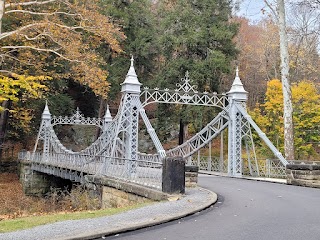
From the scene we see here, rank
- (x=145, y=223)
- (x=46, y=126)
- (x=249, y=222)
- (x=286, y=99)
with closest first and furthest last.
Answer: (x=145, y=223), (x=249, y=222), (x=286, y=99), (x=46, y=126)

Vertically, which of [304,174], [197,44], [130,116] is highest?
[197,44]

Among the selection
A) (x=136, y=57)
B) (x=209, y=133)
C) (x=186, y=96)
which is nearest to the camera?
(x=186, y=96)

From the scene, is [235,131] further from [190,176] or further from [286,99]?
[190,176]

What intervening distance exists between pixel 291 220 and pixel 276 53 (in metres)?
32.9

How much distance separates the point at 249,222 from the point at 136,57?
30337mm

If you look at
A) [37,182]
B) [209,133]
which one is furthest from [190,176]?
[37,182]

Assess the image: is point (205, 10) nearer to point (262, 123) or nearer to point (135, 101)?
point (262, 123)

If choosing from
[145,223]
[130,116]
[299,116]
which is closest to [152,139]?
[130,116]

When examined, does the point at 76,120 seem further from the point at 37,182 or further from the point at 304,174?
the point at 304,174

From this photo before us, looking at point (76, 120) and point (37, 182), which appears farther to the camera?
point (76, 120)

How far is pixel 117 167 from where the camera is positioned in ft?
47.9

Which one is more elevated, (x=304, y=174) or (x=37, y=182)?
(x=304, y=174)

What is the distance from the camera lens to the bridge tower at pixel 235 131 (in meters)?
17.6

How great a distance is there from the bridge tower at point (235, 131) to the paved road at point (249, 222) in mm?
6996
